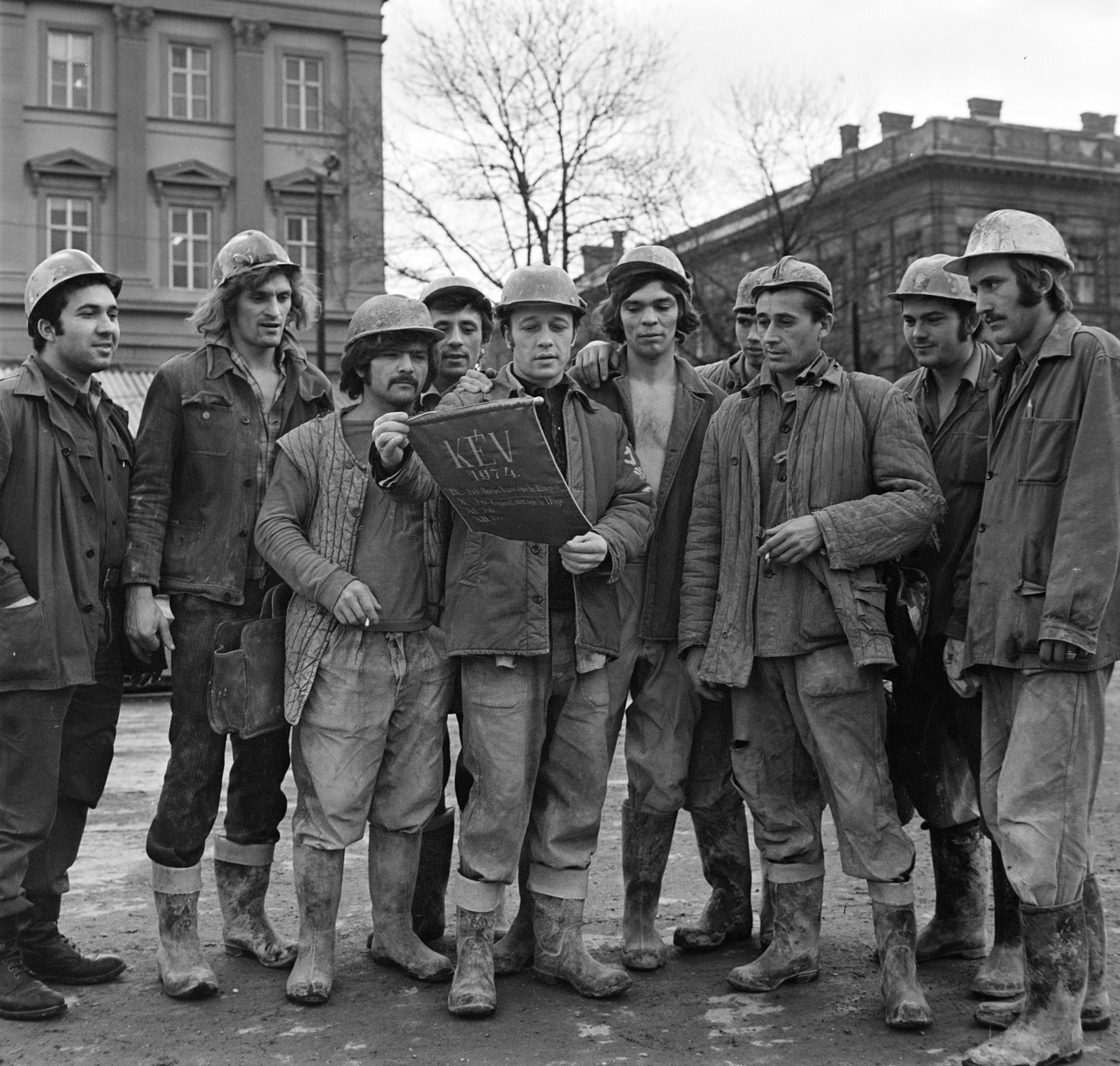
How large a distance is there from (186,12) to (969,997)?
3261 centimetres

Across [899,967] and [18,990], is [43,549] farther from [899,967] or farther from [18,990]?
[899,967]

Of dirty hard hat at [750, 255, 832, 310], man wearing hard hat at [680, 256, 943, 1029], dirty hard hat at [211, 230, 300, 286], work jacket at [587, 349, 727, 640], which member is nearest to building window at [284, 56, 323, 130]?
dirty hard hat at [211, 230, 300, 286]

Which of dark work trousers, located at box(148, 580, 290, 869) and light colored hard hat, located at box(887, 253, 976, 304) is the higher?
light colored hard hat, located at box(887, 253, 976, 304)

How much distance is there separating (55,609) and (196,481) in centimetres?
70

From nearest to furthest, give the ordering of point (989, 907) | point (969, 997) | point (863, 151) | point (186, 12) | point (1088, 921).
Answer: point (1088, 921)
point (969, 997)
point (989, 907)
point (186, 12)
point (863, 151)

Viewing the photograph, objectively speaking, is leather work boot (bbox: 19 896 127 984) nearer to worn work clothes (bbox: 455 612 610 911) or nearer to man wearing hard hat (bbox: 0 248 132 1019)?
man wearing hard hat (bbox: 0 248 132 1019)

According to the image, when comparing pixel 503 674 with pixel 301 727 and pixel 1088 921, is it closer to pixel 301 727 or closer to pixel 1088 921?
pixel 301 727

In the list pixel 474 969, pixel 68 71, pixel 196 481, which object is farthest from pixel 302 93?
pixel 474 969

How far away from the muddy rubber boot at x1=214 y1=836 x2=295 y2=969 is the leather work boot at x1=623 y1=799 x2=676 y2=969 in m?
1.20

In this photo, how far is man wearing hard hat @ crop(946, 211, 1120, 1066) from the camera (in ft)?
13.2

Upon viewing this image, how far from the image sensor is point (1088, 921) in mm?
4348

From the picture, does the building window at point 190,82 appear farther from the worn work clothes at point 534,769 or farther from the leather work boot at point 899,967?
the leather work boot at point 899,967

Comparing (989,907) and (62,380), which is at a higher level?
(62,380)

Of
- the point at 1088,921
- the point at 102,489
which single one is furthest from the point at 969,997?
the point at 102,489
